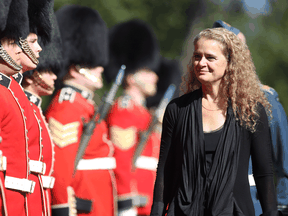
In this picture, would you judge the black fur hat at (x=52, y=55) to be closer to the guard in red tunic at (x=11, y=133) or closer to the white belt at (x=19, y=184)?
the guard in red tunic at (x=11, y=133)

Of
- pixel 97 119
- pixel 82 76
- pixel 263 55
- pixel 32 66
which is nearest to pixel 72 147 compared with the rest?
pixel 97 119

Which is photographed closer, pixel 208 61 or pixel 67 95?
pixel 208 61

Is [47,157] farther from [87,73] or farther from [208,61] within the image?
[87,73]

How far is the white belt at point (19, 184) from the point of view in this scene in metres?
3.16

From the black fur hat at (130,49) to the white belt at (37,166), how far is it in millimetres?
4733

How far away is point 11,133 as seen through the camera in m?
3.21

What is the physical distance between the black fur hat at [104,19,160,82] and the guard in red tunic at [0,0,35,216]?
4.92m

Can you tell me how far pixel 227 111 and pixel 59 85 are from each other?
2587 mm

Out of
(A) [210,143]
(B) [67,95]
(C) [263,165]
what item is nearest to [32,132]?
(A) [210,143]

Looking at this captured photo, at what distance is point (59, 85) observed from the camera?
5484mm

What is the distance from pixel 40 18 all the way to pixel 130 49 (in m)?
4.35

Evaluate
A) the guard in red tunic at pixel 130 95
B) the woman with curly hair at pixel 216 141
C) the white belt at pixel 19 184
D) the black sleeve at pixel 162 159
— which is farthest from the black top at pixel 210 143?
the guard in red tunic at pixel 130 95

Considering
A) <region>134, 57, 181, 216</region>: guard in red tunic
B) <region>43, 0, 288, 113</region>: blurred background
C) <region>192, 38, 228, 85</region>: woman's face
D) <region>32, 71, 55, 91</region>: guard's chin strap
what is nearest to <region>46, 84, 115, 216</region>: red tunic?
<region>32, 71, 55, 91</region>: guard's chin strap

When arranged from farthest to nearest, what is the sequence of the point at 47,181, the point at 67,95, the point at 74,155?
the point at 67,95
the point at 74,155
the point at 47,181
